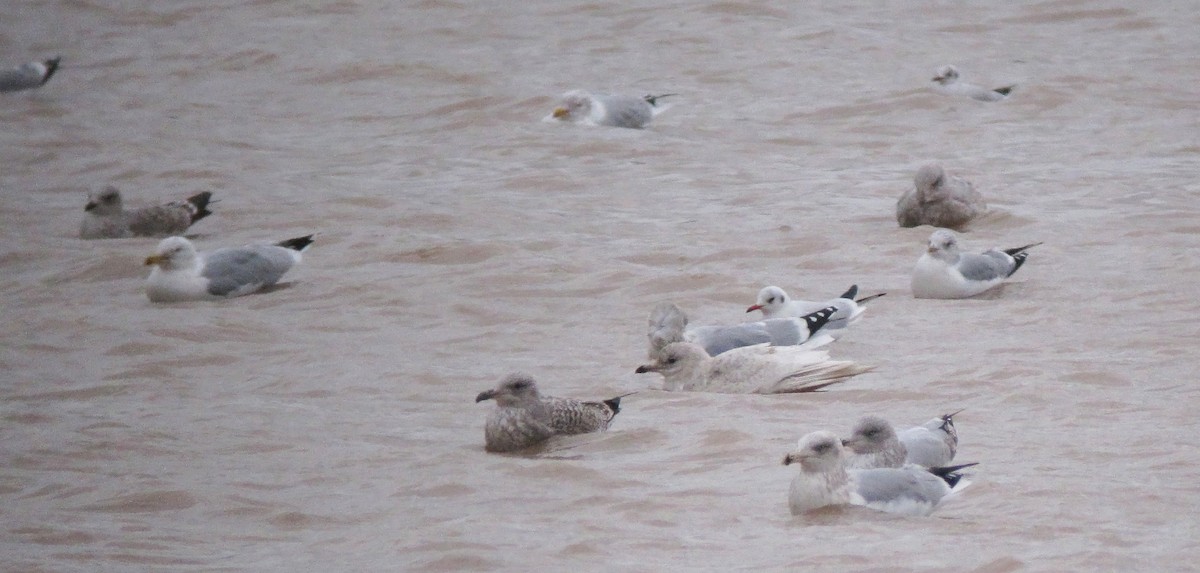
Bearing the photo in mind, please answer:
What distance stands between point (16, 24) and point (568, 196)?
11.9 meters

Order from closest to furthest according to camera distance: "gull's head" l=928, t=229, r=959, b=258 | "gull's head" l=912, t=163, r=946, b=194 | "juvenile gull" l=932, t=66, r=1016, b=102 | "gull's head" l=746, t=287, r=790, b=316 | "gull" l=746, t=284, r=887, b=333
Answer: "gull" l=746, t=284, r=887, b=333 < "gull's head" l=746, t=287, r=790, b=316 < "gull's head" l=928, t=229, r=959, b=258 < "gull's head" l=912, t=163, r=946, b=194 < "juvenile gull" l=932, t=66, r=1016, b=102

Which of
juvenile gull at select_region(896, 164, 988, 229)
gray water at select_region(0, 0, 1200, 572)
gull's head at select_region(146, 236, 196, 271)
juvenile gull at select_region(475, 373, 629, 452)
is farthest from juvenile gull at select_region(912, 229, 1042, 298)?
gull's head at select_region(146, 236, 196, 271)

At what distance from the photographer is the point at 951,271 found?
10359 mm

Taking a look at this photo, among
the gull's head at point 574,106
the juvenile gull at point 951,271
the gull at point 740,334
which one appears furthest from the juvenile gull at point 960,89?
the gull at point 740,334

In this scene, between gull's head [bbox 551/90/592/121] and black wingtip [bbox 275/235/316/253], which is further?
gull's head [bbox 551/90/592/121]

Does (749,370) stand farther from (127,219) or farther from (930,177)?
(127,219)

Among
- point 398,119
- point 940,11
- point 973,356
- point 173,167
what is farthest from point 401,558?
point 940,11

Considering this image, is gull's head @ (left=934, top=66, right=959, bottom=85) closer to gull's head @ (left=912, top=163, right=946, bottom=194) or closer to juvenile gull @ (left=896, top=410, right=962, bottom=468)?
gull's head @ (left=912, top=163, right=946, bottom=194)

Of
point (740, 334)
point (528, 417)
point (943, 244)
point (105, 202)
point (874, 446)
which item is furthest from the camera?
point (105, 202)

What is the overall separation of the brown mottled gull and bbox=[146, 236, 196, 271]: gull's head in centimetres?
402

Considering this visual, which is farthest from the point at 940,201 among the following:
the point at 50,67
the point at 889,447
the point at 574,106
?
the point at 50,67

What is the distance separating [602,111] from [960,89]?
3.33 meters

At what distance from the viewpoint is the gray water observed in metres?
6.90

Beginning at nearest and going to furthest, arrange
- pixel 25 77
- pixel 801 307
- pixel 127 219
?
pixel 801 307, pixel 127 219, pixel 25 77
